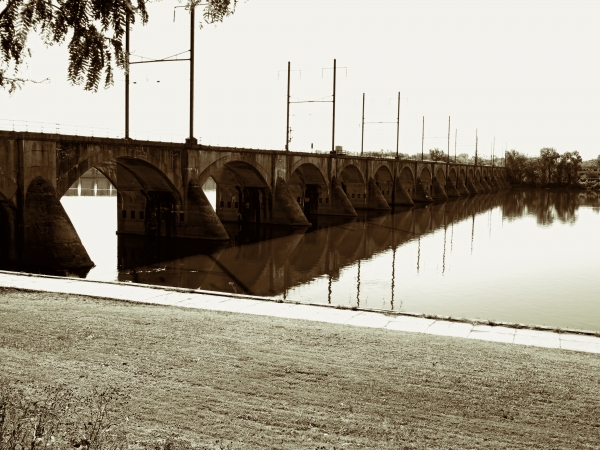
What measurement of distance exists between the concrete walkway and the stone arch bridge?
336 inches

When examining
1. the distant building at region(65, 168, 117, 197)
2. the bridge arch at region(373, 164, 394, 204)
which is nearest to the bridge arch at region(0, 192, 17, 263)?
the bridge arch at region(373, 164, 394, 204)

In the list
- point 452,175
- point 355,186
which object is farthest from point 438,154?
point 355,186

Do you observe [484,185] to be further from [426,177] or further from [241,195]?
[241,195]

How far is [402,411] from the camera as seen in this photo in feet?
24.6

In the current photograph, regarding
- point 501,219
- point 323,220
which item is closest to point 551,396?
point 323,220

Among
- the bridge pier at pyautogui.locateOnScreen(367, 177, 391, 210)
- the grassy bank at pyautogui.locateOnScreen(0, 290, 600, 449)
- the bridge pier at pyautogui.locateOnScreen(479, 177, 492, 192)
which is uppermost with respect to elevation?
the bridge pier at pyautogui.locateOnScreen(479, 177, 492, 192)

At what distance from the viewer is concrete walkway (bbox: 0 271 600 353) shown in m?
11.6

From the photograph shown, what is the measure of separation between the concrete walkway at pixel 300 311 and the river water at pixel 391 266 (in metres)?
6.31

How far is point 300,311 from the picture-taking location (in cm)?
1332

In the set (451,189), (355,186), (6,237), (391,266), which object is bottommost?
(391,266)

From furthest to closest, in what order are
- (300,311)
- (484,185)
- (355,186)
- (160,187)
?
(484,185) < (355,186) < (160,187) < (300,311)

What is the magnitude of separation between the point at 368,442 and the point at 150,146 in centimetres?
2820

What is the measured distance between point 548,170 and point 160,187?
135003mm

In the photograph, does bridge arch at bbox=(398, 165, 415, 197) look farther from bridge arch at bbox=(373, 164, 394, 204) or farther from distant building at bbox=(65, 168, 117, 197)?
distant building at bbox=(65, 168, 117, 197)
